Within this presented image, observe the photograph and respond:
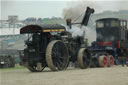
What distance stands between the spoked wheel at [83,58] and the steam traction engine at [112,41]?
16.4ft

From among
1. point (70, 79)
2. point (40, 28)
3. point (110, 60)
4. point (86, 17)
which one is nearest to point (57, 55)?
point (40, 28)

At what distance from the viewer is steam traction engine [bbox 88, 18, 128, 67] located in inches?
1192

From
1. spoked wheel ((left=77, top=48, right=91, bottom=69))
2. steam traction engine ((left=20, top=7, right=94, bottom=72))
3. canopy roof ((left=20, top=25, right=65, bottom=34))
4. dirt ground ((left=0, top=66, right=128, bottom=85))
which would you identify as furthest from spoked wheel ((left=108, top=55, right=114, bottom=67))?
dirt ground ((left=0, top=66, right=128, bottom=85))

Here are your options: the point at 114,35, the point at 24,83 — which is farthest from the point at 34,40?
the point at 114,35

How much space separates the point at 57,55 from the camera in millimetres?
21281

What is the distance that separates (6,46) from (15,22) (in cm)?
3631

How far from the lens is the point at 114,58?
30953mm

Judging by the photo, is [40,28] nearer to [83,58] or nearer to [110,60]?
[83,58]

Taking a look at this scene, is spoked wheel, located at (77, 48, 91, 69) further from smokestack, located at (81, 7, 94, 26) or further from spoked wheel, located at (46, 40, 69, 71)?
smokestack, located at (81, 7, 94, 26)

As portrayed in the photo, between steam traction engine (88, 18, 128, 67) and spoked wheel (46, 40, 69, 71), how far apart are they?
7.71 m

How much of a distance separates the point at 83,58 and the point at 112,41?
8.06 m

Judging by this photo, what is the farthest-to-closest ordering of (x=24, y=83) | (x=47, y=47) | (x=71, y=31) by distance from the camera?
(x=71, y=31) → (x=47, y=47) → (x=24, y=83)

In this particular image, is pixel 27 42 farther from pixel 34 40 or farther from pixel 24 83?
pixel 24 83

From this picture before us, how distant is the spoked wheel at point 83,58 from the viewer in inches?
925
